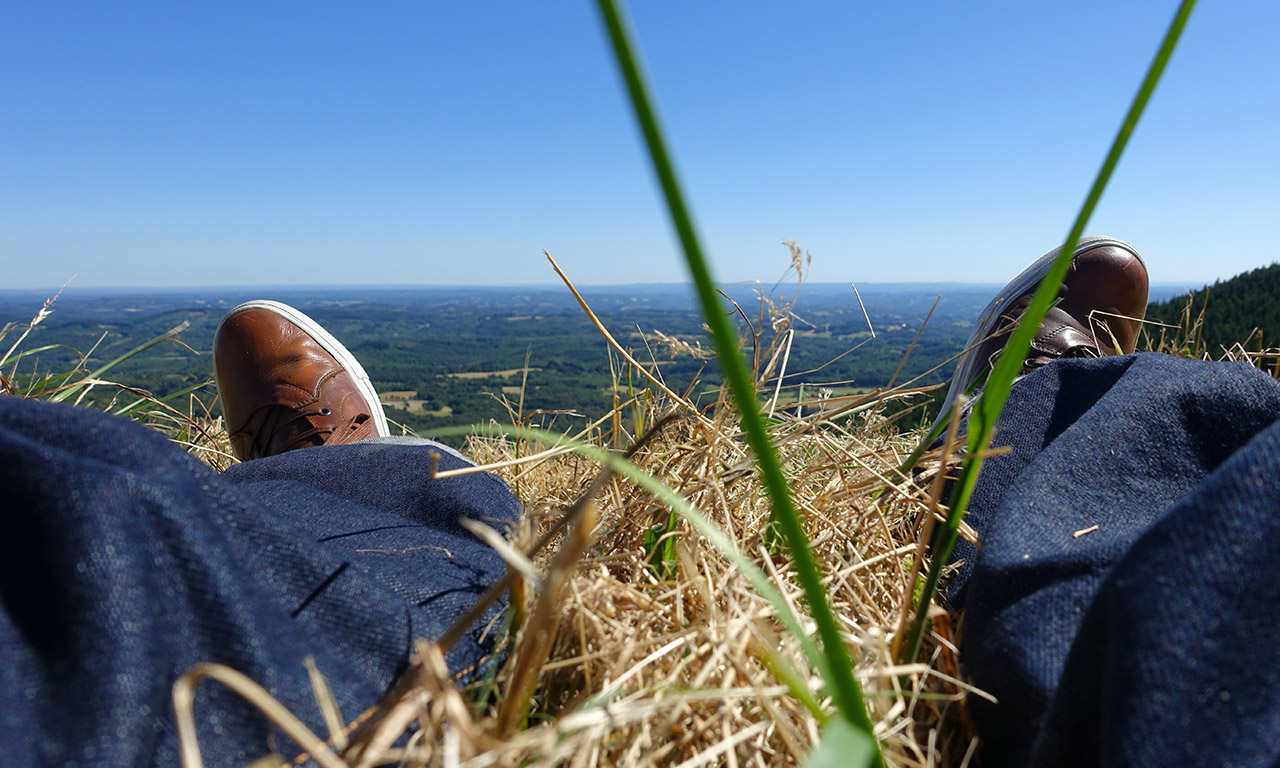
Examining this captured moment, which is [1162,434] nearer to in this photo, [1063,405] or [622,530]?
[1063,405]

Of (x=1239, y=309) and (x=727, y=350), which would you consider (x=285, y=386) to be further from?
(x=1239, y=309)

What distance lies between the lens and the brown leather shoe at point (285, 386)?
7.18 feet

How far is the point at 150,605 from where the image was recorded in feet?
1.96

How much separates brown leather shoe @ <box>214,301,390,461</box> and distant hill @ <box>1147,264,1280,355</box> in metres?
7.72

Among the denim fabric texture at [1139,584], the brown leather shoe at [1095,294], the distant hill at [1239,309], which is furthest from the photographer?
the distant hill at [1239,309]

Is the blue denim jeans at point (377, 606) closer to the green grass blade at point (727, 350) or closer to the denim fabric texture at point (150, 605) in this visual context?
the denim fabric texture at point (150, 605)

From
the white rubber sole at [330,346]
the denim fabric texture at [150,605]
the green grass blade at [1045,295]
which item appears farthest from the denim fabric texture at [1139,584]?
Answer: the white rubber sole at [330,346]

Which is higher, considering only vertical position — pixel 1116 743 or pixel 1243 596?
pixel 1243 596

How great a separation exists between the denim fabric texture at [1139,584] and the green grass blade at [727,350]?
346 mm

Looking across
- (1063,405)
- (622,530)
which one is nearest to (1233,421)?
(1063,405)

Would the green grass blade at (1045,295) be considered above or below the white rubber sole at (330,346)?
above

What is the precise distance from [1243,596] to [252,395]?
258cm

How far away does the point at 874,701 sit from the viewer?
2.22ft

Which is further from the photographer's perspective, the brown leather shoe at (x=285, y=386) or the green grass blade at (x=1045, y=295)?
the brown leather shoe at (x=285, y=386)
